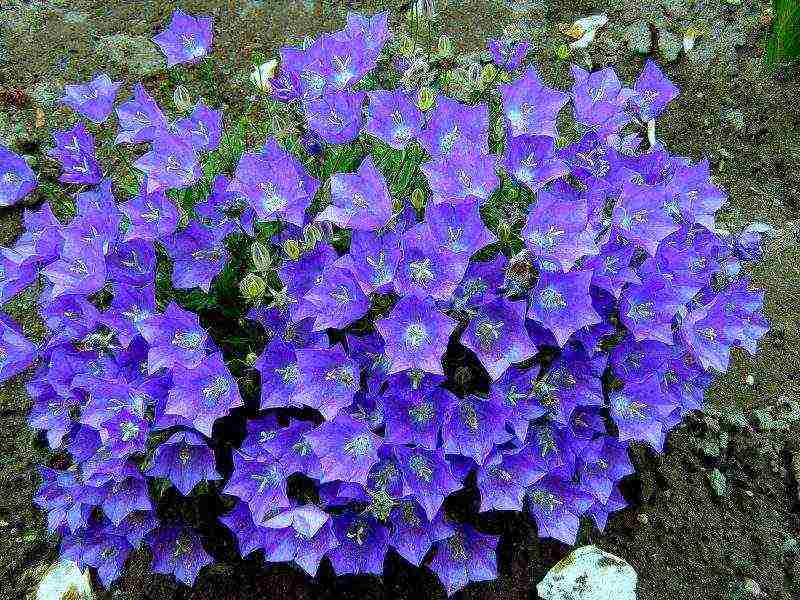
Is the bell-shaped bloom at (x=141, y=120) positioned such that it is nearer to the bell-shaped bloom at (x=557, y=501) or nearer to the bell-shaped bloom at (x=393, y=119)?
the bell-shaped bloom at (x=393, y=119)

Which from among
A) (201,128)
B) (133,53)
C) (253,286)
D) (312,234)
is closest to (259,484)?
(253,286)

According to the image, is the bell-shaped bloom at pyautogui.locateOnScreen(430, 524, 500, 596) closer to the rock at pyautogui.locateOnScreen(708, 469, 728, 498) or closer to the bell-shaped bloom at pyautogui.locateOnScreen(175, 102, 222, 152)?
the rock at pyautogui.locateOnScreen(708, 469, 728, 498)

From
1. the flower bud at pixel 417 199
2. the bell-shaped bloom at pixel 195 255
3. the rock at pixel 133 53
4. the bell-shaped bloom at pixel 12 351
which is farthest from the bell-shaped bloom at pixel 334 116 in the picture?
the rock at pixel 133 53

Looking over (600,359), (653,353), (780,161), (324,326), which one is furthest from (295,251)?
(780,161)

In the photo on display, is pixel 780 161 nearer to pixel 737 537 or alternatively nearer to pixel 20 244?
pixel 737 537

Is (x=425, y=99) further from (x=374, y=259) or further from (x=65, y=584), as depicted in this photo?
(x=65, y=584)

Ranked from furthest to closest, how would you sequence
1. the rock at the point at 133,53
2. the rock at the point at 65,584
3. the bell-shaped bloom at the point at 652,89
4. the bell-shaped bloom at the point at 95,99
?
the rock at the point at 133,53 → the rock at the point at 65,584 → the bell-shaped bloom at the point at 652,89 → the bell-shaped bloom at the point at 95,99

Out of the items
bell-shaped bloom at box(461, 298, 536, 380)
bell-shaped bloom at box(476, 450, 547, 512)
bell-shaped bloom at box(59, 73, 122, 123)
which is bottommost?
bell-shaped bloom at box(476, 450, 547, 512)

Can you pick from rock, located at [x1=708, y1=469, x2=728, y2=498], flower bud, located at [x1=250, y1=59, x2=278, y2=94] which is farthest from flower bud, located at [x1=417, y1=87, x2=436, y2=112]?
rock, located at [x1=708, y1=469, x2=728, y2=498]
